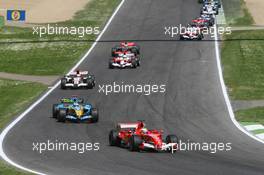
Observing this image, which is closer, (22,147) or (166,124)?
(22,147)

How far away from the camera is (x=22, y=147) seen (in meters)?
34.4

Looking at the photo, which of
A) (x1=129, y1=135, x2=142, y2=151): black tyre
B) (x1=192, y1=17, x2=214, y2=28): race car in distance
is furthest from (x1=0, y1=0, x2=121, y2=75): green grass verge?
(x1=129, y1=135, x2=142, y2=151): black tyre

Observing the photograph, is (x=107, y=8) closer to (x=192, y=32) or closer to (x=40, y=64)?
(x=192, y=32)

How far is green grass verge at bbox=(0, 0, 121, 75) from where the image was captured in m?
65.4

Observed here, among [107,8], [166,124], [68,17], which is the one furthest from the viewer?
[107,8]

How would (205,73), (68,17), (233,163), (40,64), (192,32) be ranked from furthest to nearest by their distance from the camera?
1. (68,17)
2. (192,32)
3. (40,64)
4. (205,73)
5. (233,163)

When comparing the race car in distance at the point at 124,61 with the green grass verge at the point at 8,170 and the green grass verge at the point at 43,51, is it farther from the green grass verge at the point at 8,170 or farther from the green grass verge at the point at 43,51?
the green grass verge at the point at 8,170

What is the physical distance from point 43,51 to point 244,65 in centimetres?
1830

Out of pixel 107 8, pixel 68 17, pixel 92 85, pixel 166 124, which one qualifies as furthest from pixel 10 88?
pixel 107 8

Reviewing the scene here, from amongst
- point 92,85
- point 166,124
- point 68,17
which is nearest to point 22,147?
point 166,124

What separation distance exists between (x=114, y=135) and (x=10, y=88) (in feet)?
73.6

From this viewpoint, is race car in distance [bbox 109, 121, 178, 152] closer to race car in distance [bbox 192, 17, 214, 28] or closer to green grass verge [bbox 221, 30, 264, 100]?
green grass verge [bbox 221, 30, 264, 100]

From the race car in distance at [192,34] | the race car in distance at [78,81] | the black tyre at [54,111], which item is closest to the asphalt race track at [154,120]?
the black tyre at [54,111]

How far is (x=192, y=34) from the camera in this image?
76.0 metres
